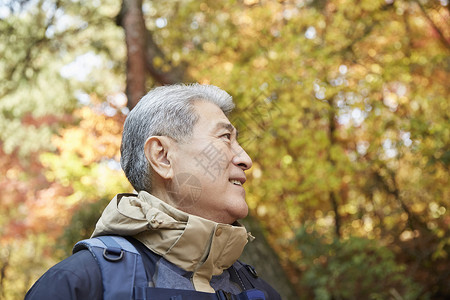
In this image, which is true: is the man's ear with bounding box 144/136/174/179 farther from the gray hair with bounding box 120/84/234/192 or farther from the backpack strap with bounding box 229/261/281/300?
the backpack strap with bounding box 229/261/281/300

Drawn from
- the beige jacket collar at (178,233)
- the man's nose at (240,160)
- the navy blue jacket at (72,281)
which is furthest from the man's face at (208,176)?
the navy blue jacket at (72,281)

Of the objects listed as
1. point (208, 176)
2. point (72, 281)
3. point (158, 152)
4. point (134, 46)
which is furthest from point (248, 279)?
point (134, 46)

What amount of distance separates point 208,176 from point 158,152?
0.20m

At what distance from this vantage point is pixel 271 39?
664cm

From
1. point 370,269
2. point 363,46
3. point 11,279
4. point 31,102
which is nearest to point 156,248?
point 370,269

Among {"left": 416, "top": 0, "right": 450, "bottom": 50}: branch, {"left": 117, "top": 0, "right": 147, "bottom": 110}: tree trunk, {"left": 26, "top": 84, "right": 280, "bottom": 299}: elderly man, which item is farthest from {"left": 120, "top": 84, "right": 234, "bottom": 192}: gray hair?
{"left": 416, "top": 0, "right": 450, "bottom": 50}: branch

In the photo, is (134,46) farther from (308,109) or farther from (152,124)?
(152,124)

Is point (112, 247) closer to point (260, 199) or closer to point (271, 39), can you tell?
point (271, 39)

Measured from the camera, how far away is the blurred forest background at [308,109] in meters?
5.52

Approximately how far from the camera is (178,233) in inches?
62.7

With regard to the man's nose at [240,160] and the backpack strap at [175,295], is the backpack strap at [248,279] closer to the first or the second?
the backpack strap at [175,295]

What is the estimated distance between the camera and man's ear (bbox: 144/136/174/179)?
1.79m

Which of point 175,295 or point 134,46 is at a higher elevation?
point 175,295

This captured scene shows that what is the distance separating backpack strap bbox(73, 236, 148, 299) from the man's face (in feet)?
0.94
